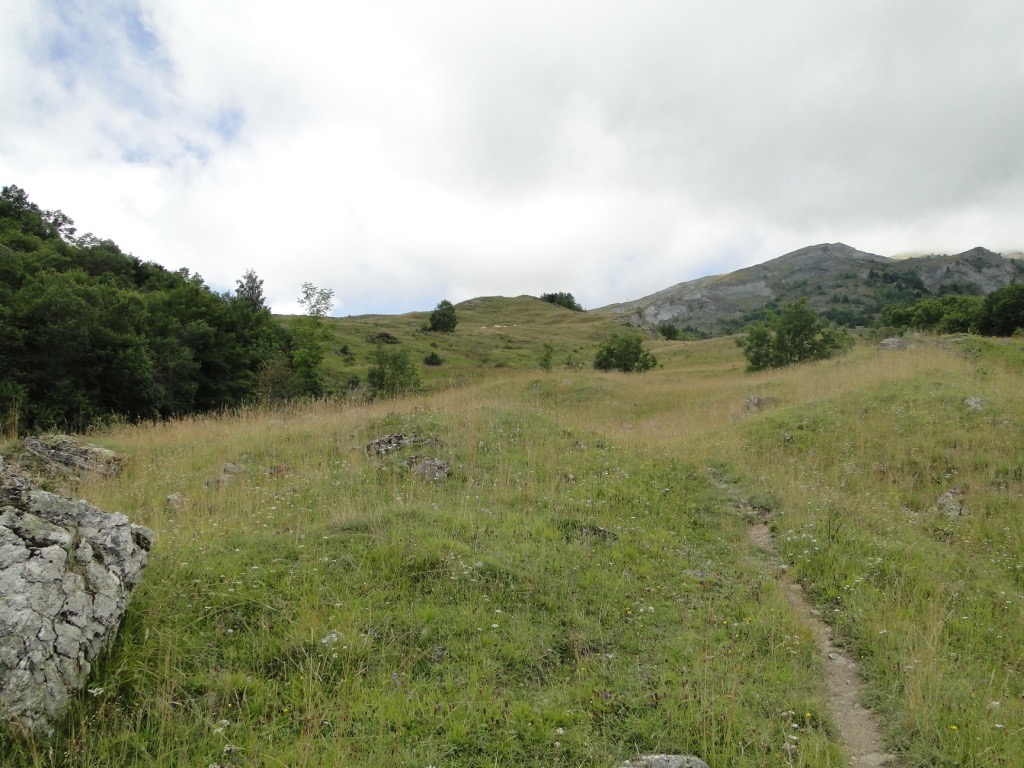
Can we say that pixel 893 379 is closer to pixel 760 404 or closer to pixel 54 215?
pixel 760 404

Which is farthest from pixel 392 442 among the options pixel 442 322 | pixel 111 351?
pixel 442 322

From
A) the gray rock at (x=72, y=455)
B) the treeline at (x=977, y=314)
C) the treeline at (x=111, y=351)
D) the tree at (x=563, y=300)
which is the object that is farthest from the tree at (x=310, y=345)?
the tree at (x=563, y=300)

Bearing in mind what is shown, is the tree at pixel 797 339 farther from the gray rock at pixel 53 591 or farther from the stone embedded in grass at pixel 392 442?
the gray rock at pixel 53 591

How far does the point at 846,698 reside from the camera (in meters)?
4.53

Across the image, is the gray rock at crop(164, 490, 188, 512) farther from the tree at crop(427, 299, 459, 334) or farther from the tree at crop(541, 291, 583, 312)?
the tree at crop(541, 291, 583, 312)

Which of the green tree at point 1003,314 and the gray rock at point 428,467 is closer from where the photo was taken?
the gray rock at point 428,467

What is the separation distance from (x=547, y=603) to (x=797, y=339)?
35245 mm

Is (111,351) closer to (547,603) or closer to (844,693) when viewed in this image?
(547,603)

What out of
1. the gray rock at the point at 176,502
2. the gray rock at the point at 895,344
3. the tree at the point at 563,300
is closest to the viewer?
the gray rock at the point at 176,502

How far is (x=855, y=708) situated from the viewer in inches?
173

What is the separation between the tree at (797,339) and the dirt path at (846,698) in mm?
31779

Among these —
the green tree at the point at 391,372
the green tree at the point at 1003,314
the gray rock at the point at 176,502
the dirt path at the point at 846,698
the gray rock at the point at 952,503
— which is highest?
the green tree at the point at 1003,314

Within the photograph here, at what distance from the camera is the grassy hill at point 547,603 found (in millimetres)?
3789

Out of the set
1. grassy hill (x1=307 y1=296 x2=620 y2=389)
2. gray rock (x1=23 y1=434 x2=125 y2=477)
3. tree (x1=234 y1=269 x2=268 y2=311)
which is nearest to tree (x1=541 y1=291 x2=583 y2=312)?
grassy hill (x1=307 y1=296 x2=620 y2=389)
